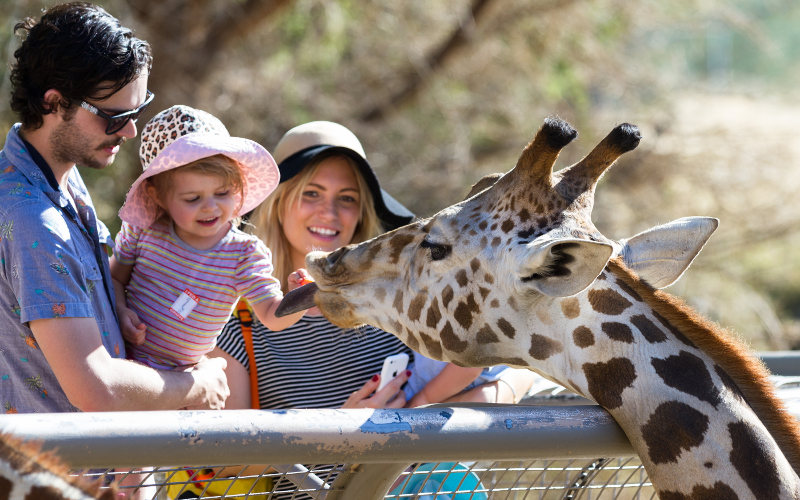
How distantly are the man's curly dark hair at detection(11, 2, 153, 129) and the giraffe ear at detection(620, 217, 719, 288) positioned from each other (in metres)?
1.43

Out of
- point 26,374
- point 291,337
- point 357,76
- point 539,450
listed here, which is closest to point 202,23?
point 357,76

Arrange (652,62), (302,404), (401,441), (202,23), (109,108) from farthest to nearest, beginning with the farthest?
(652,62) → (202,23) → (302,404) → (109,108) → (401,441)

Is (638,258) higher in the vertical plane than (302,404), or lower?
higher

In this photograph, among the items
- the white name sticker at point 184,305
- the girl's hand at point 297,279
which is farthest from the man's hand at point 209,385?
the girl's hand at point 297,279

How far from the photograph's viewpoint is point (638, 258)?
8.01 feet

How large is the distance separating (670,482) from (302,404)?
4.63 ft

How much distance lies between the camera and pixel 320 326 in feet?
10.4

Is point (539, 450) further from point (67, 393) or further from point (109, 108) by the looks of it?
point (109, 108)

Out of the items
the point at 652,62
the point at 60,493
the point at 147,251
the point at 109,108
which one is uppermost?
the point at 652,62

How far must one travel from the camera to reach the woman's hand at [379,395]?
2.89 metres

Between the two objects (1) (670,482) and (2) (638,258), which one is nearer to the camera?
(1) (670,482)

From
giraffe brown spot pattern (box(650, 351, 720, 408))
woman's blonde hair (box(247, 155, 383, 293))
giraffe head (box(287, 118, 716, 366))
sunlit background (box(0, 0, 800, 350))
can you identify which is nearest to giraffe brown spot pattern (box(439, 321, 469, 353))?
giraffe head (box(287, 118, 716, 366))

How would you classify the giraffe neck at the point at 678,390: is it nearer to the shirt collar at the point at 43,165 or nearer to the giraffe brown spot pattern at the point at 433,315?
the giraffe brown spot pattern at the point at 433,315

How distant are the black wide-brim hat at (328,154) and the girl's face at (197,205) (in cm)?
56
